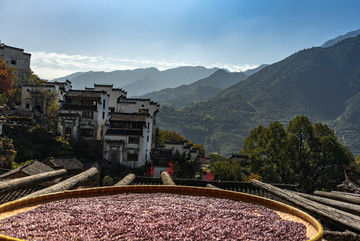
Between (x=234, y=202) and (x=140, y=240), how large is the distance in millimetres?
1535

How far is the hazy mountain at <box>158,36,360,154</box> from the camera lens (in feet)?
463

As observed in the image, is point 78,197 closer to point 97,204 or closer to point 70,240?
point 97,204

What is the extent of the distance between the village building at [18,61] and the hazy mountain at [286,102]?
89149mm

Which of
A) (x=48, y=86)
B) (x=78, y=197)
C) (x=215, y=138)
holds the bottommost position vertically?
(x=215, y=138)

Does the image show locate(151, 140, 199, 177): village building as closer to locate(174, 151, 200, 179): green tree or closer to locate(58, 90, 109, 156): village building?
locate(174, 151, 200, 179): green tree

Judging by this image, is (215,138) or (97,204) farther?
(215,138)

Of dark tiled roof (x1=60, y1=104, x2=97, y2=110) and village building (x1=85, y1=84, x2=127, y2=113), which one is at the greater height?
village building (x1=85, y1=84, x2=127, y2=113)

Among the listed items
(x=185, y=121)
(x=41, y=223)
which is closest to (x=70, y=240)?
(x=41, y=223)

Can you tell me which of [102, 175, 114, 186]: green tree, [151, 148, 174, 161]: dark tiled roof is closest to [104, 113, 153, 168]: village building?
[151, 148, 174, 161]: dark tiled roof

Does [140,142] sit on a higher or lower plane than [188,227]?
lower

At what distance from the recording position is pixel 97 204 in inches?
122

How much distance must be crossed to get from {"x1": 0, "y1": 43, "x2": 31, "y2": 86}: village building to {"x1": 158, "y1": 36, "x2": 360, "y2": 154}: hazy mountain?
292 ft

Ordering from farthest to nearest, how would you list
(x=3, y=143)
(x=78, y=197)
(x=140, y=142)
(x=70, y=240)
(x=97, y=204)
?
(x=140, y=142)
(x=3, y=143)
(x=78, y=197)
(x=97, y=204)
(x=70, y=240)

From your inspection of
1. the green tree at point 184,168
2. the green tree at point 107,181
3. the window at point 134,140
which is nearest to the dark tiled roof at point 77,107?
the window at point 134,140
